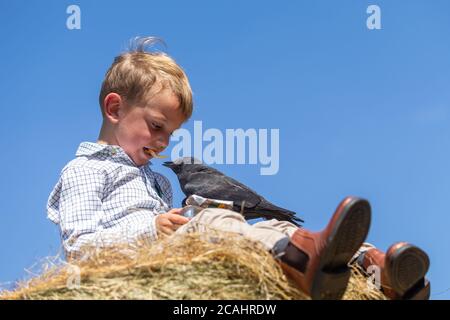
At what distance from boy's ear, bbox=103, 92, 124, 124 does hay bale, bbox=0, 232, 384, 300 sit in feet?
4.82

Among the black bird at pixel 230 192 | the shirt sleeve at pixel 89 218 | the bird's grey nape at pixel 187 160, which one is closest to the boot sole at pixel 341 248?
the shirt sleeve at pixel 89 218

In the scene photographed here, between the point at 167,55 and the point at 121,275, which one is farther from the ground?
the point at 167,55

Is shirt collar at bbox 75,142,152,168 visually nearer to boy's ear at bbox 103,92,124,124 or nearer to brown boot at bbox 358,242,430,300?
boy's ear at bbox 103,92,124,124

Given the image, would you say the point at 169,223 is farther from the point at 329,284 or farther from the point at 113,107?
the point at 113,107

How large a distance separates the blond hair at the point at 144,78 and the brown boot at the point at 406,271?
1727mm

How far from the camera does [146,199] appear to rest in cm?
353

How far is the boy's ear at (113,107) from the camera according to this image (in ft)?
12.7

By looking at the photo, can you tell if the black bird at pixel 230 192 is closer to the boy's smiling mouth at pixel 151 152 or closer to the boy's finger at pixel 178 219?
the boy's smiling mouth at pixel 151 152

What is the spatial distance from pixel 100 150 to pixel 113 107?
36 cm
